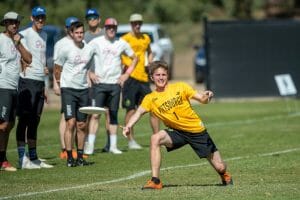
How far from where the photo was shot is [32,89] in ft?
49.4

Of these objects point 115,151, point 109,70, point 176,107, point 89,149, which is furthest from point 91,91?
point 176,107

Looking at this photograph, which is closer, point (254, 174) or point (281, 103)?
point (254, 174)

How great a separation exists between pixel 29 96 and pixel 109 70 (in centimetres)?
214

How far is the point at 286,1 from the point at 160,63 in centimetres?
4310

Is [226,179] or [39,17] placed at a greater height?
[39,17]

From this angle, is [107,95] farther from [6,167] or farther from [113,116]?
[6,167]

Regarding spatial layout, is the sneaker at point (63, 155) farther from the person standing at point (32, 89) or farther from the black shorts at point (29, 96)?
the black shorts at point (29, 96)

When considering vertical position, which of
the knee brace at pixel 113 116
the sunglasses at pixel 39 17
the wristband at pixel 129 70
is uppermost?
the sunglasses at pixel 39 17

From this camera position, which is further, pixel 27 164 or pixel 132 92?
pixel 132 92

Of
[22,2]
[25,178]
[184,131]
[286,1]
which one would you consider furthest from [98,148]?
[286,1]

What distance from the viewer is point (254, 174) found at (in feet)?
43.7

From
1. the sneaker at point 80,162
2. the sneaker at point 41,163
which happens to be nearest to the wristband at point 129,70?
the sneaker at point 80,162

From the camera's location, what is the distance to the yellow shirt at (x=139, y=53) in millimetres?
18188

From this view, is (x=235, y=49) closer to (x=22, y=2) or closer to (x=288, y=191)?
(x=22, y=2)
